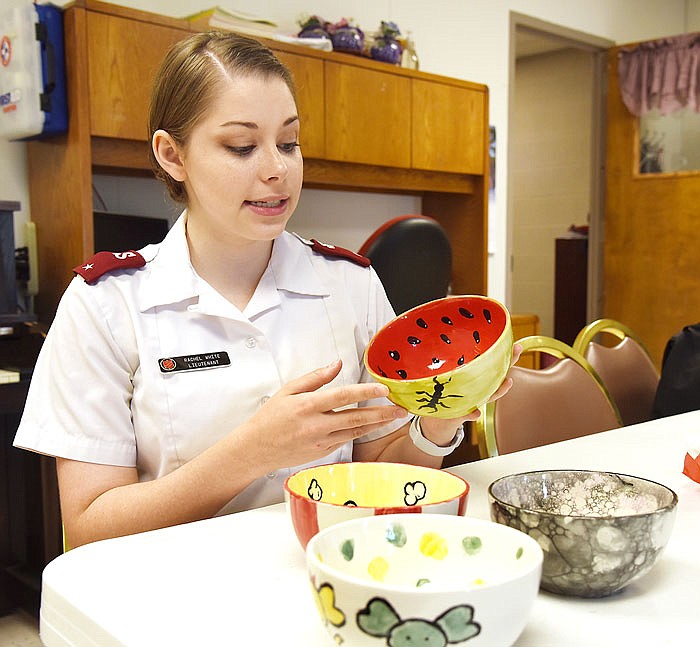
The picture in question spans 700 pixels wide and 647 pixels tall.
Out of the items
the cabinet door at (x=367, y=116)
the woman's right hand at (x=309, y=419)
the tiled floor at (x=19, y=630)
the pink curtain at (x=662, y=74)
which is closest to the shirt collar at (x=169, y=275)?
the woman's right hand at (x=309, y=419)

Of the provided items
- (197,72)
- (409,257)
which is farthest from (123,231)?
(197,72)

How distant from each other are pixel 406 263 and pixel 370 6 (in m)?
1.58

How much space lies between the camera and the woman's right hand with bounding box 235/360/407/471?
0.90m

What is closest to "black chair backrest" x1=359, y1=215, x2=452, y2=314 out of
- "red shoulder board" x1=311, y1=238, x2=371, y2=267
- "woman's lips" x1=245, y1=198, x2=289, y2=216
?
"red shoulder board" x1=311, y1=238, x2=371, y2=267

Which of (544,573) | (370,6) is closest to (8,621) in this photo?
(544,573)

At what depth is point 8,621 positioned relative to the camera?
2.46 metres

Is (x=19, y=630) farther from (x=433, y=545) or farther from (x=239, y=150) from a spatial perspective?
(x=433, y=545)

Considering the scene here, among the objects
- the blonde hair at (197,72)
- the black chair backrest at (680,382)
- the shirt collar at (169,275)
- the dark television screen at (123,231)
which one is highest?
the blonde hair at (197,72)

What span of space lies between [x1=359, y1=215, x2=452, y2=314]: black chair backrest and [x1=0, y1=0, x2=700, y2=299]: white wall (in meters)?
0.87

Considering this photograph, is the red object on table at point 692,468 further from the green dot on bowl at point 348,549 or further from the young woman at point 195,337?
the green dot on bowl at point 348,549

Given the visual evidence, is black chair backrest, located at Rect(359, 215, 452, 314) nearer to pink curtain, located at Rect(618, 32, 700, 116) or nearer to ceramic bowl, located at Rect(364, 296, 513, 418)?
ceramic bowl, located at Rect(364, 296, 513, 418)

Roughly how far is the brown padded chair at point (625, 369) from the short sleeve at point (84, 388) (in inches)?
48.2

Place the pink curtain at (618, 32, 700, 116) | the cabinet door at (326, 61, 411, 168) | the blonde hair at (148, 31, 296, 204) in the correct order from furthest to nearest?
the pink curtain at (618, 32, 700, 116)
the cabinet door at (326, 61, 411, 168)
the blonde hair at (148, 31, 296, 204)

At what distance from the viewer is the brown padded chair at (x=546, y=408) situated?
151 cm
